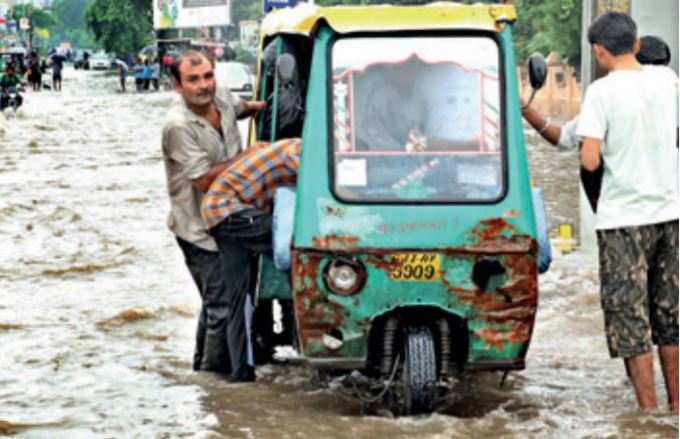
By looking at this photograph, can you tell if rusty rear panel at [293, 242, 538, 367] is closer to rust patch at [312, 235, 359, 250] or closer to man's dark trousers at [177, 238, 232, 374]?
rust patch at [312, 235, 359, 250]

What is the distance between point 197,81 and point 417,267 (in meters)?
1.67

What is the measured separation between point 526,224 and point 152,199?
1328cm

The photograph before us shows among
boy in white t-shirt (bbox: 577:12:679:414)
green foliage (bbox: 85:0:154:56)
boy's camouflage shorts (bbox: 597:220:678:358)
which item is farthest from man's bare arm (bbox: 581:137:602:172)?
green foliage (bbox: 85:0:154:56)

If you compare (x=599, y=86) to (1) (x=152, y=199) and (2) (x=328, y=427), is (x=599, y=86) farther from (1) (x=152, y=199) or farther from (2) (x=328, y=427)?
(1) (x=152, y=199)

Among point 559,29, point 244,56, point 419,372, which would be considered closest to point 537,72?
point 419,372

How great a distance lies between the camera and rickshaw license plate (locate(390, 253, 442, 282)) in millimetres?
7078

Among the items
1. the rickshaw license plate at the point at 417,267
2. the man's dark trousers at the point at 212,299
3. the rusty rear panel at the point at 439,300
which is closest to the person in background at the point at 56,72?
the man's dark trousers at the point at 212,299

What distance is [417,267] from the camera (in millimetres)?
7090

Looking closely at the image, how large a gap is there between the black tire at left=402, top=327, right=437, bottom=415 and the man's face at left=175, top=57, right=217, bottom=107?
1.73 meters

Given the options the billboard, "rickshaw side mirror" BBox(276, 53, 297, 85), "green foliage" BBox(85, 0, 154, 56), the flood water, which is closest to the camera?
"rickshaw side mirror" BBox(276, 53, 297, 85)

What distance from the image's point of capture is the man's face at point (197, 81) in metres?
8.02

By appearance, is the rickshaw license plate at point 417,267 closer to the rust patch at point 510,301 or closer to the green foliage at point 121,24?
the rust patch at point 510,301

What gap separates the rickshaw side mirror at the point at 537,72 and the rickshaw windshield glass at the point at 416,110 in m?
0.16

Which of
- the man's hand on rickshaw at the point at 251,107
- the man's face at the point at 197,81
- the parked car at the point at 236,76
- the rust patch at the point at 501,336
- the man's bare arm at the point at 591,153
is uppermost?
the man's face at the point at 197,81
